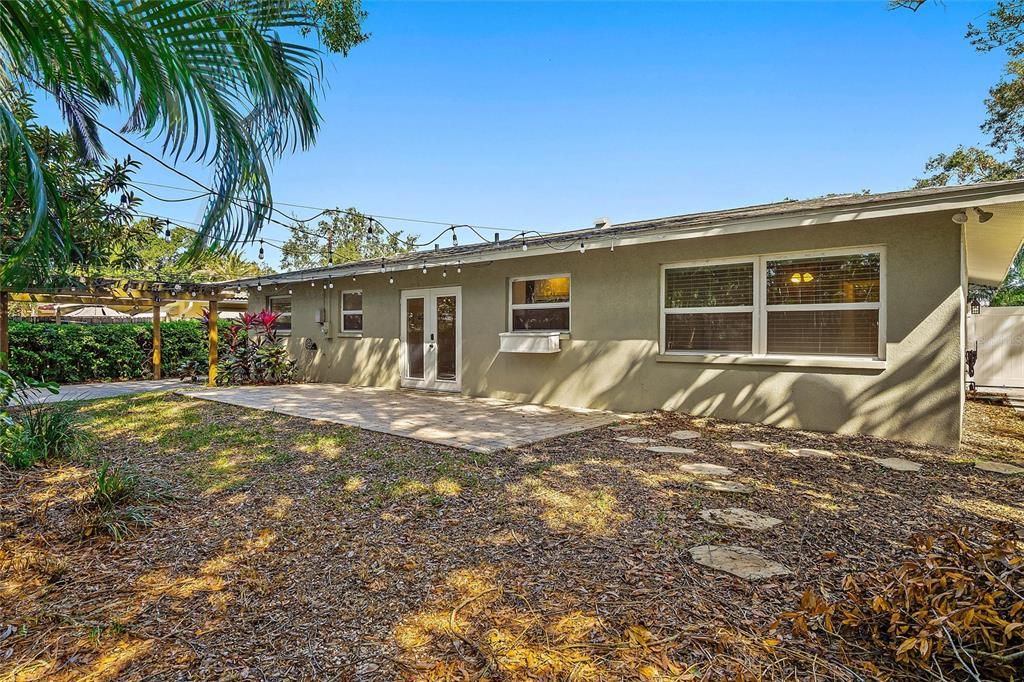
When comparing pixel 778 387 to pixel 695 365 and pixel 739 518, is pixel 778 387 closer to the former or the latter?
pixel 695 365

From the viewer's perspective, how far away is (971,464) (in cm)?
466

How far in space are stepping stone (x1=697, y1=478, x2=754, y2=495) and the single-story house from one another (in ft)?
8.93

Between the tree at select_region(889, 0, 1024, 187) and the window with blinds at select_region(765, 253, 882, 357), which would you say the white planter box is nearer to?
the window with blinds at select_region(765, 253, 882, 357)

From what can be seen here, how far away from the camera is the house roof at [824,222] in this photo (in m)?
4.80

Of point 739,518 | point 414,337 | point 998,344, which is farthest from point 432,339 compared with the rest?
point 998,344

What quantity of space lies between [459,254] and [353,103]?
4466 mm

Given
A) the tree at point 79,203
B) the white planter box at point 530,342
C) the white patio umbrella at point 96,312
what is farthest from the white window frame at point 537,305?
the white patio umbrella at point 96,312

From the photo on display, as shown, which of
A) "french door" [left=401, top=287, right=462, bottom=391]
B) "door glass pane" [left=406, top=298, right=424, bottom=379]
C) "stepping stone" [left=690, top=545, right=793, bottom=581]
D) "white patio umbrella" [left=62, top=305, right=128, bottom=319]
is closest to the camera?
"stepping stone" [left=690, top=545, right=793, bottom=581]

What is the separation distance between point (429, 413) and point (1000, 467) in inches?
247

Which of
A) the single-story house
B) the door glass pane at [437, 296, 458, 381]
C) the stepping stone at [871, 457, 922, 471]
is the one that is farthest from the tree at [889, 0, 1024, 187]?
the door glass pane at [437, 296, 458, 381]

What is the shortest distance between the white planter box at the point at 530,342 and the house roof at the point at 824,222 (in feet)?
4.26

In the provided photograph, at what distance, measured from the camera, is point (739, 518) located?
11.0ft

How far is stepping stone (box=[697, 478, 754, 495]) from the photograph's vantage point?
390 centimetres

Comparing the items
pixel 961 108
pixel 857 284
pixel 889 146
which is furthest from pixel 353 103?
pixel 961 108
